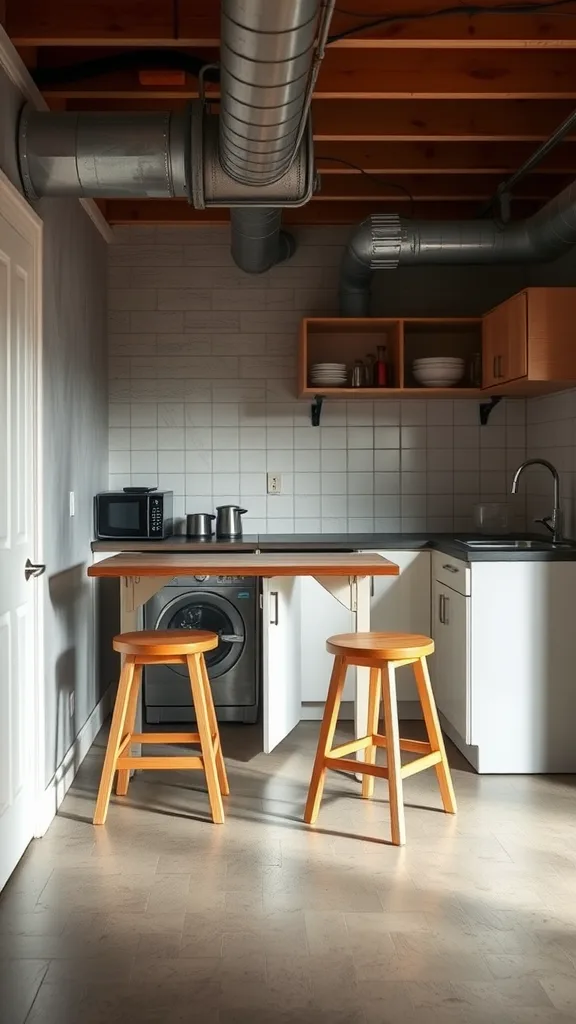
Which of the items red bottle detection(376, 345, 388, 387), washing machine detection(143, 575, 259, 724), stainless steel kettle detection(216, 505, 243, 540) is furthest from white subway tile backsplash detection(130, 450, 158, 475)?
red bottle detection(376, 345, 388, 387)

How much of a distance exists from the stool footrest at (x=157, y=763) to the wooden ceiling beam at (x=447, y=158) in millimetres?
2611

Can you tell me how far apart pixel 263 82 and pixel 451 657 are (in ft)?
8.63

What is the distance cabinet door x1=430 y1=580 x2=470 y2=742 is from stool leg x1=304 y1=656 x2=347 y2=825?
73cm

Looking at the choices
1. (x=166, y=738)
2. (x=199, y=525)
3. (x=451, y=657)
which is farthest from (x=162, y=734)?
(x=199, y=525)

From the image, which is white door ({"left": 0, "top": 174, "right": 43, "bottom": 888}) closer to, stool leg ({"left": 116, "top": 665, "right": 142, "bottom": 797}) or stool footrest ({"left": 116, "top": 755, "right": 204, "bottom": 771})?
stool footrest ({"left": 116, "top": 755, "right": 204, "bottom": 771})

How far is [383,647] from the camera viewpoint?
3.27m

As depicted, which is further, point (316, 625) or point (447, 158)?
point (316, 625)

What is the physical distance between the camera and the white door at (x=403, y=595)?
15.4 feet

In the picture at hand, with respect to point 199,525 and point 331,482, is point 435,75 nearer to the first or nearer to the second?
point 331,482

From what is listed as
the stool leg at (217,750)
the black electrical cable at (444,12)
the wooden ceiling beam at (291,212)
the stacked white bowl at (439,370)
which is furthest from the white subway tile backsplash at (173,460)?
the black electrical cable at (444,12)

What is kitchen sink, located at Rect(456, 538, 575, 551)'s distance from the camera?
4.10 metres

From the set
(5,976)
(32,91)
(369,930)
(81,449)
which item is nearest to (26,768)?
(5,976)

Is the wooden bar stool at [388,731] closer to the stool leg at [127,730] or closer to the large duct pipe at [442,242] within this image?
the stool leg at [127,730]

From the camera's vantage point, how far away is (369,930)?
8.25 feet
